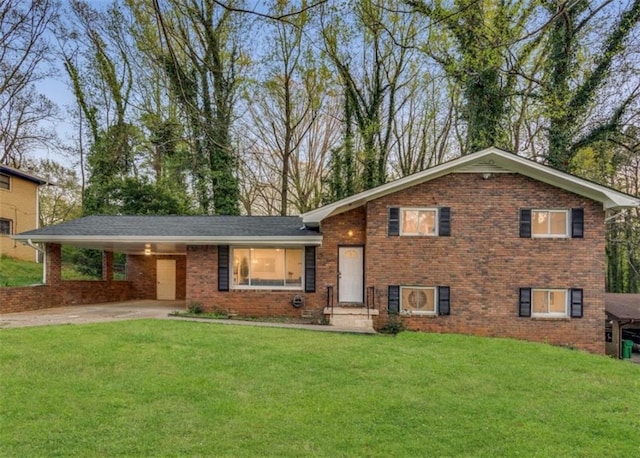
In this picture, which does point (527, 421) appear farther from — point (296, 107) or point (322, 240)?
point (296, 107)

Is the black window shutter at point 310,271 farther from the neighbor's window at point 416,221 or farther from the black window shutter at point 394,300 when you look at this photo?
the neighbor's window at point 416,221

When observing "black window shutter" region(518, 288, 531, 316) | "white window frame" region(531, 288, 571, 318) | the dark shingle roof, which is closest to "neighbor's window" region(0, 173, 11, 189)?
the dark shingle roof

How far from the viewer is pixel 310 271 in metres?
12.2

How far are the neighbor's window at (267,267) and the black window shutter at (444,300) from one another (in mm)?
4160

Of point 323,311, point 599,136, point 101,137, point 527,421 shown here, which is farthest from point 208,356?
point 101,137

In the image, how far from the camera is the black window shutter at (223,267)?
40.1ft

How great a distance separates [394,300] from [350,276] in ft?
5.04

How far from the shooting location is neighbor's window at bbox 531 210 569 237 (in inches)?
452

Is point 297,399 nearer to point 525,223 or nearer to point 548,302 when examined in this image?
point 525,223

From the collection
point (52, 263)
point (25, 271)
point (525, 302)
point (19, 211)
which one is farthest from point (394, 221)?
point (19, 211)

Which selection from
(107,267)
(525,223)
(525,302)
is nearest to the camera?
(525,302)

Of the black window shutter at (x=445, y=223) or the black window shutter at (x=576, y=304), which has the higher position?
the black window shutter at (x=445, y=223)

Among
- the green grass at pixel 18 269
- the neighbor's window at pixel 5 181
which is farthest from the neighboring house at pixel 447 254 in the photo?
the neighbor's window at pixel 5 181

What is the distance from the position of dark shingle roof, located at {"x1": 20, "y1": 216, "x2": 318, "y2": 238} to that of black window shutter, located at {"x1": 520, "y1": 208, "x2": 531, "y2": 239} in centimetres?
598
